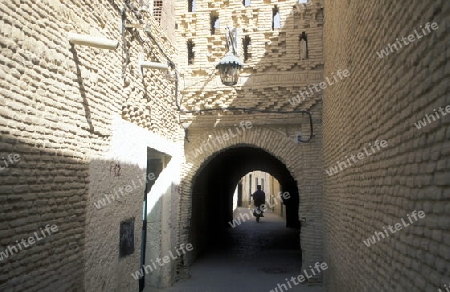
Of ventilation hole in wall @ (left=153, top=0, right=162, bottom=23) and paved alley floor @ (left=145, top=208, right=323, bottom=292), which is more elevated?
ventilation hole in wall @ (left=153, top=0, right=162, bottom=23)

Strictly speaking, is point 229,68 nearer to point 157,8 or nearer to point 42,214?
point 157,8

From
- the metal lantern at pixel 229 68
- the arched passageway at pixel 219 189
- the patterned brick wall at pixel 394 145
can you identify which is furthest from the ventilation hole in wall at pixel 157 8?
the patterned brick wall at pixel 394 145

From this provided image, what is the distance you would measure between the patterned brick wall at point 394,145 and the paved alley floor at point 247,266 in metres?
2.37

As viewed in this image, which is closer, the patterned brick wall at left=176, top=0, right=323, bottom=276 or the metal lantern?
the metal lantern

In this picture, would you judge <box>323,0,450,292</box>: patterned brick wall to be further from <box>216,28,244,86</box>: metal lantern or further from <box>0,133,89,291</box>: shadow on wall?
<box>0,133,89,291</box>: shadow on wall

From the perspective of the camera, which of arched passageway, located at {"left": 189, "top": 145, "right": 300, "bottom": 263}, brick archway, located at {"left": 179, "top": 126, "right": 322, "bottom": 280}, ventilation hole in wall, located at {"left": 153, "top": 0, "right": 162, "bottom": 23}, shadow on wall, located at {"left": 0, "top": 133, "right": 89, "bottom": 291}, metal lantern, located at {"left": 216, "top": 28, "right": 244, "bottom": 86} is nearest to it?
shadow on wall, located at {"left": 0, "top": 133, "right": 89, "bottom": 291}

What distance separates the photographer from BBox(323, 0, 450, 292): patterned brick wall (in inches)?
76.5

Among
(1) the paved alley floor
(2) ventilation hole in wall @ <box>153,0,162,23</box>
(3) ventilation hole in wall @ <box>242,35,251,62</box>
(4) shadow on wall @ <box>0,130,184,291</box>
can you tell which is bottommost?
(1) the paved alley floor

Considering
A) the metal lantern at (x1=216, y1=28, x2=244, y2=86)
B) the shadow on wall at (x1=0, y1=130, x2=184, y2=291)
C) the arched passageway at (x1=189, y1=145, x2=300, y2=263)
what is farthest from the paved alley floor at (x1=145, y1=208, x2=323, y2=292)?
the metal lantern at (x1=216, y1=28, x2=244, y2=86)

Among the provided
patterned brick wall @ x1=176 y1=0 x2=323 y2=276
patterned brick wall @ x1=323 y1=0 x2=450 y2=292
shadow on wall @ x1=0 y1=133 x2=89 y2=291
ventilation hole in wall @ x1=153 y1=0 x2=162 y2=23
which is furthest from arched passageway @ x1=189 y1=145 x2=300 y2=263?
shadow on wall @ x1=0 y1=133 x2=89 y2=291

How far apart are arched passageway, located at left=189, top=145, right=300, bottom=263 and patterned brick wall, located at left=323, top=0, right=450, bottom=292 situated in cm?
357

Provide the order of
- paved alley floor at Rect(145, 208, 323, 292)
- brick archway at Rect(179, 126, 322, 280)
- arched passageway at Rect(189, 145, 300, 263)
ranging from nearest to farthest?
paved alley floor at Rect(145, 208, 323, 292), brick archway at Rect(179, 126, 322, 280), arched passageway at Rect(189, 145, 300, 263)

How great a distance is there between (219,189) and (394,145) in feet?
32.6

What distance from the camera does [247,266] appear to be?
A: 8172 mm
